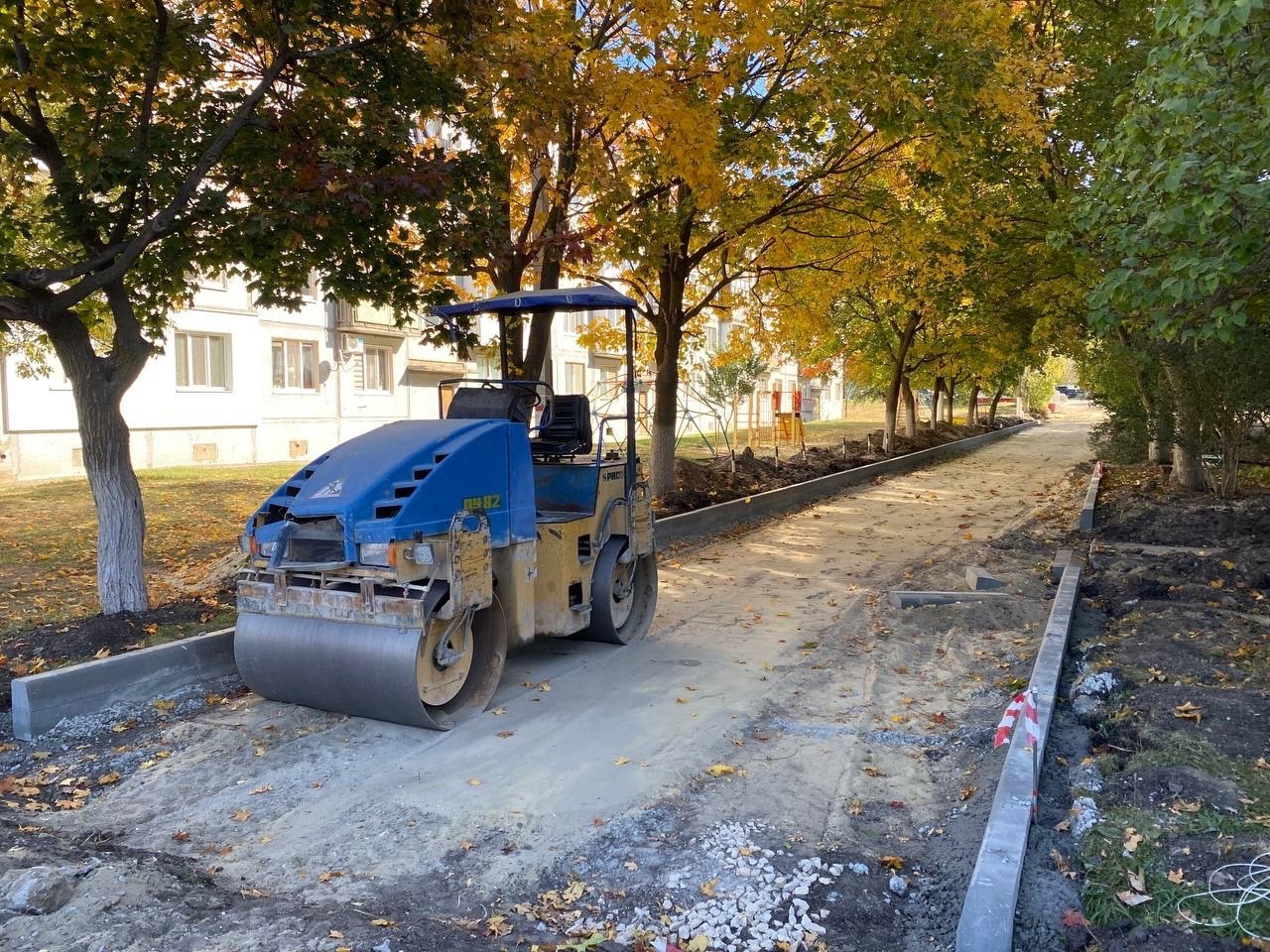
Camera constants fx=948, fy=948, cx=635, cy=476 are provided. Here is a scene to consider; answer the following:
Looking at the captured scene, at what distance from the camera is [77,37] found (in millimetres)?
7395

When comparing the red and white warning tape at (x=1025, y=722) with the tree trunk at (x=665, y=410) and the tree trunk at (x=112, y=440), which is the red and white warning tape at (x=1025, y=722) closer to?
the tree trunk at (x=112, y=440)

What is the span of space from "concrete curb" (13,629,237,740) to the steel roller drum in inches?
29.0

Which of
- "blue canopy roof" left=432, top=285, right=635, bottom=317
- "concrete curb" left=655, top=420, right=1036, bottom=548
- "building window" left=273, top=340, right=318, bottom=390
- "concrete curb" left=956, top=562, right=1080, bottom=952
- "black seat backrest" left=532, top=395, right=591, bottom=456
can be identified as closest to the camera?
"concrete curb" left=956, top=562, right=1080, bottom=952

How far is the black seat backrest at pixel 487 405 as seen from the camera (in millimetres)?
7113

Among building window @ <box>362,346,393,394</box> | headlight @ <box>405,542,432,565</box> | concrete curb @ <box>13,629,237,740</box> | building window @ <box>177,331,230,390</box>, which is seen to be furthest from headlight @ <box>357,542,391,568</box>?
building window @ <box>362,346,393,394</box>

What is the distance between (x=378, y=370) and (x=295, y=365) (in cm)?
357

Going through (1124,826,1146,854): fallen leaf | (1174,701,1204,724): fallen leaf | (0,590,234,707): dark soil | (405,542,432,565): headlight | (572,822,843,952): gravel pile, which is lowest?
(572,822,843,952): gravel pile

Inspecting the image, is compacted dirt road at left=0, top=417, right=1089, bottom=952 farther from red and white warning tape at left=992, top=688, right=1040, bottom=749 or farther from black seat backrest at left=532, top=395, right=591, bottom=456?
black seat backrest at left=532, top=395, right=591, bottom=456

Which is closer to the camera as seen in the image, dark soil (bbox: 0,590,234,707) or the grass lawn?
dark soil (bbox: 0,590,234,707)

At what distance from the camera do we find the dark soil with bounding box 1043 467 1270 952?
3830 mm

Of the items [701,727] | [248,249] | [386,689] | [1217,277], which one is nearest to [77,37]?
[248,249]

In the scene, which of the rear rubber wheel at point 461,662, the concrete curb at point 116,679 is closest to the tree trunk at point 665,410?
the rear rubber wheel at point 461,662

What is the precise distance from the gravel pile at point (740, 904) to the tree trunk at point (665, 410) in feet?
35.6

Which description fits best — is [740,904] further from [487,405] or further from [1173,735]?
[487,405]
